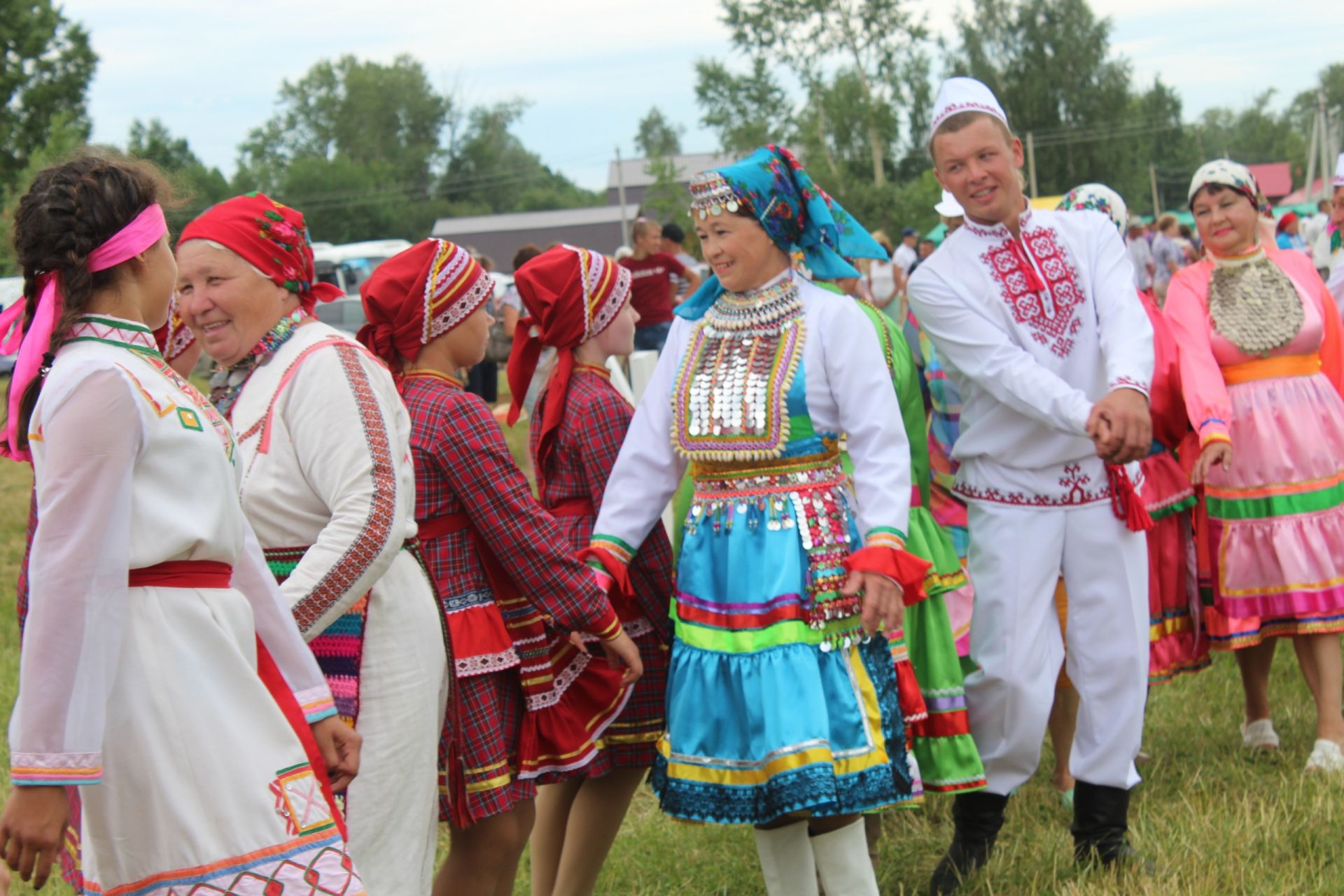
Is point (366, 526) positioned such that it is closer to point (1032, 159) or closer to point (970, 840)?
point (970, 840)

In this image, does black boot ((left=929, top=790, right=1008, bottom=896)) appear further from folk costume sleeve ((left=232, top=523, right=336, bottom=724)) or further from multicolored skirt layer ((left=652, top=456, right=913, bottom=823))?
folk costume sleeve ((left=232, top=523, right=336, bottom=724))

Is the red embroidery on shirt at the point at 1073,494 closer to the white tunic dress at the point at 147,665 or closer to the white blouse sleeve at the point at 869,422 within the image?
the white blouse sleeve at the point at 869,422

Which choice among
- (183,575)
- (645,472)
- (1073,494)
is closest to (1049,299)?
(1073,494)

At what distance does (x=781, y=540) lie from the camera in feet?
11.0

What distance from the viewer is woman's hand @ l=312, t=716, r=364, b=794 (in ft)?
8.66

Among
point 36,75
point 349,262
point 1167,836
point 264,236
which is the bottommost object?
point 1167,836

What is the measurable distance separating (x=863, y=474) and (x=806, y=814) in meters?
0.82

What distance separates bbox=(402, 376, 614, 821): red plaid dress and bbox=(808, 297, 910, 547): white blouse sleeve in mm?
706

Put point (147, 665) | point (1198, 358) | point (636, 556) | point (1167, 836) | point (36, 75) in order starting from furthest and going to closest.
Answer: point (36, 75) → point (1198, 358) → point (1167, 836) → point (636, 556) → point (147, 665)

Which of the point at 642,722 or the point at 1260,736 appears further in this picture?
the point at 1260,736

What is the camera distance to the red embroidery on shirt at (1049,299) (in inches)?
155

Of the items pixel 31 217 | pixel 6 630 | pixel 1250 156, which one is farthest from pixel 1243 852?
pixel 1250 156

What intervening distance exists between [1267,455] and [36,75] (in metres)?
41.0

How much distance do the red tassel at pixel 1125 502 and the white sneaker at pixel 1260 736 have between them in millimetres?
1692
